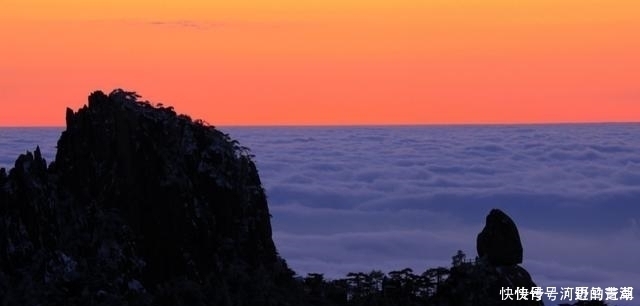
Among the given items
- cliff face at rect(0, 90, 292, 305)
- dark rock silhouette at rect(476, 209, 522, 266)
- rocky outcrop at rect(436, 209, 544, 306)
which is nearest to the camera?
cliff face at rect(0, 90, 292, 305)

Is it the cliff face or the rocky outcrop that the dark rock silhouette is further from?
the cliff face

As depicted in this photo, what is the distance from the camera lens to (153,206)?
22.5m

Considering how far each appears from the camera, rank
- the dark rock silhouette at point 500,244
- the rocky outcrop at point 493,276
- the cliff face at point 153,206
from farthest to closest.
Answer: the dark rock silhouette at point 500,244 → the rocky outcrop at point 493,276 → the cliff face at point 153,206

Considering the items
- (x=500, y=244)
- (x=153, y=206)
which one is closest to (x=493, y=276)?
(x=500, y=244)

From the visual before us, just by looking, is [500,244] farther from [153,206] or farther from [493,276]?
[153,206]

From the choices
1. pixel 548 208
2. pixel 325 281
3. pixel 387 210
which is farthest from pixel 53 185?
pixel 548 208

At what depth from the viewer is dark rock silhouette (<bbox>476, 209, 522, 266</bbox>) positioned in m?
24.9

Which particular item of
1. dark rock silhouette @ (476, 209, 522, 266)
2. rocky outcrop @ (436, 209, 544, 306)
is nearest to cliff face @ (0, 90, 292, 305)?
rocky outcrop @ (436, 209, 544, 306)

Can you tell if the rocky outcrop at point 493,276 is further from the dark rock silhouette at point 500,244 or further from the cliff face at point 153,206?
the cliff face at point 153,206

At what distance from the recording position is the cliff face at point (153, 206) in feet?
71.1

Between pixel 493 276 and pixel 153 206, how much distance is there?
245 inches

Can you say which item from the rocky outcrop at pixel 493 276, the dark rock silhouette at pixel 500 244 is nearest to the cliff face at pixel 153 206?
the rocky outcrop at pixel 493 276

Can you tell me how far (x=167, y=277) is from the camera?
73.9 ft

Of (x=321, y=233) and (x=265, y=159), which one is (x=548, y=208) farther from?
(x=265, y=159)
